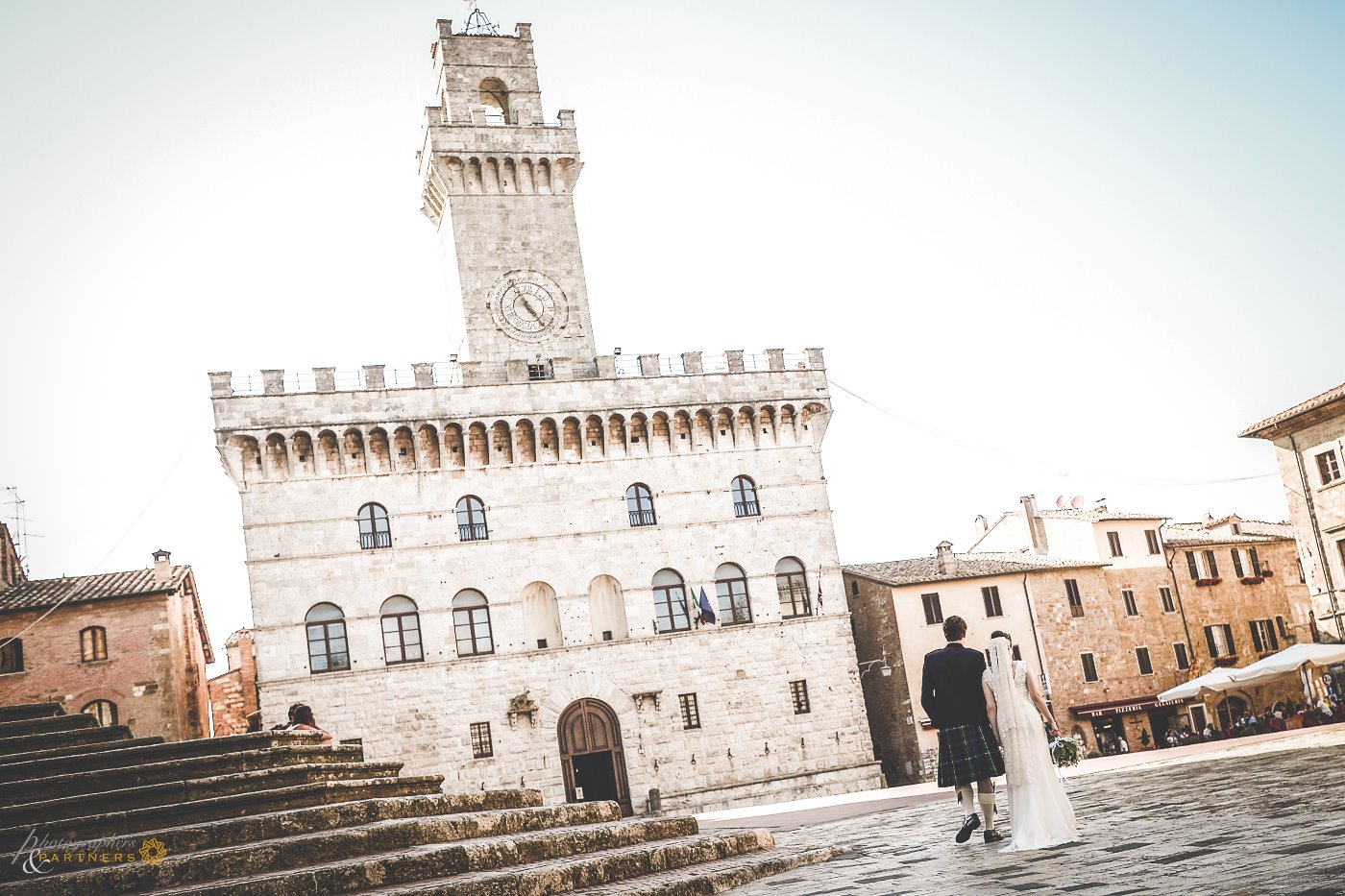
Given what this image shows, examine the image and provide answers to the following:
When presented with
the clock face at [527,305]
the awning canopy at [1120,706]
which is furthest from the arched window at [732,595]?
the awning canopy at [1120,706]

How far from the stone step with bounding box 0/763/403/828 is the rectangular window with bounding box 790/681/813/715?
2346 centimetres

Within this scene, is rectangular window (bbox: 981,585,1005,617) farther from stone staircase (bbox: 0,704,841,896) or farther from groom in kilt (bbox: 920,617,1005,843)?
groom in kilt (bbox: 920,617,1005,843)

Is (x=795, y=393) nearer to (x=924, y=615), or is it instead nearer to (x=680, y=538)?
(x=680, y=538)

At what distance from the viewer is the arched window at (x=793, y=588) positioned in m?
35.9

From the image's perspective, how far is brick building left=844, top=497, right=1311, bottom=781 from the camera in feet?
132

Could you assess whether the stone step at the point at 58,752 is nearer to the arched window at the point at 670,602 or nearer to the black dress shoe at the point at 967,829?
the black dress shoe at the point at 967,829

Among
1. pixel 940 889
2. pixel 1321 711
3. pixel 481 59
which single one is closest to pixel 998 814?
pixel 940 889

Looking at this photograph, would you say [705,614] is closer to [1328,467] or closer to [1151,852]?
[1328,467]

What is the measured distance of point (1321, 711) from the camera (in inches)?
1411

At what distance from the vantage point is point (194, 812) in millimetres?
11203

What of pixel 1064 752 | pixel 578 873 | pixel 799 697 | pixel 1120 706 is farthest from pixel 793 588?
pixel 578 873

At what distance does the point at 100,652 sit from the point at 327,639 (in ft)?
18.3

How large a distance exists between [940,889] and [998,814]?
24.0ft

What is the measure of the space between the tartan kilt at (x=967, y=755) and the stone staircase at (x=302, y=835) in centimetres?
149
